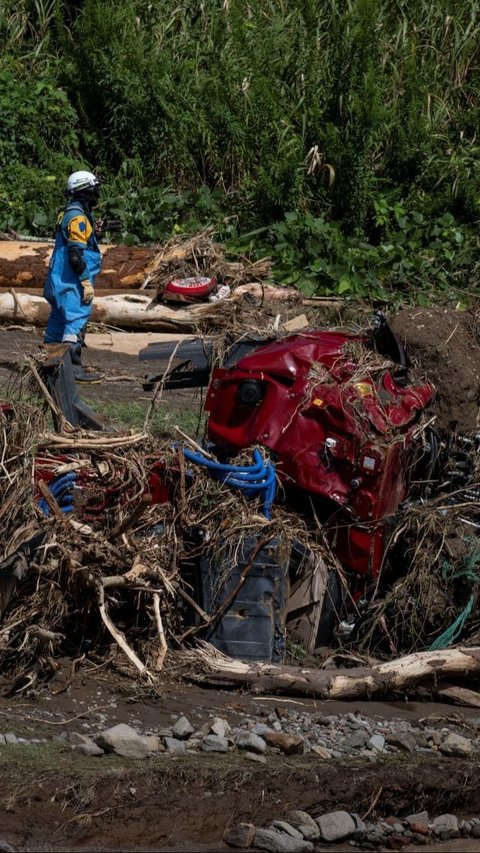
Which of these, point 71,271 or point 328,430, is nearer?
Result: point 328,430

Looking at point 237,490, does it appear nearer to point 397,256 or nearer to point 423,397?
point 423,397

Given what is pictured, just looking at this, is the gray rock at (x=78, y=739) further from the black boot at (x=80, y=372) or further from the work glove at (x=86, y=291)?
the work glove at (x=86, y=291)

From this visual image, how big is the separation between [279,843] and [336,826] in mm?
353

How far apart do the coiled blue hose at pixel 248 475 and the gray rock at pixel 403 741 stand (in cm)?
138

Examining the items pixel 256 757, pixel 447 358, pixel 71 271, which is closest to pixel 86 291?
pixel 71 271

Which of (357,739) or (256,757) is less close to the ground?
(256,757)

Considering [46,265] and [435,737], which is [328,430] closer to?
[435,737]

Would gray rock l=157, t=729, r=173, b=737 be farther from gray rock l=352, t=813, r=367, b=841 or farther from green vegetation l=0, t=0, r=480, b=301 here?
green vegetation l=0, t=0, r=480, b=301

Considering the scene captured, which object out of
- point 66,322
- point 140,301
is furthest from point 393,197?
point 66,322

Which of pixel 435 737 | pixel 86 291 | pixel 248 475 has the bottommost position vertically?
pixel 435 737

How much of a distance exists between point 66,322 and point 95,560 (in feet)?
16.1

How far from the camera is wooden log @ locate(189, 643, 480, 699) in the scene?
20.9 ft

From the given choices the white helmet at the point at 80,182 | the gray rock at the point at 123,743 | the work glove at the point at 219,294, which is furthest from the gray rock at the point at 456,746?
the work glove at the point at 219,294

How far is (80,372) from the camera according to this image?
1120 centimetres
